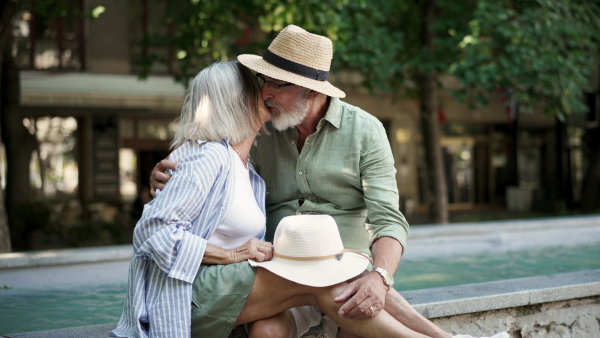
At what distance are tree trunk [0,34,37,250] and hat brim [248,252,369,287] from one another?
407 inches

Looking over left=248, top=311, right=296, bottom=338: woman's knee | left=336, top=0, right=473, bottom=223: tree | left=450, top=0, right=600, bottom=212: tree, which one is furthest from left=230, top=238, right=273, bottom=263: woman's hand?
left=450, top=0, right=600, bottom=212: tree

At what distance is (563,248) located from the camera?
9180 mm

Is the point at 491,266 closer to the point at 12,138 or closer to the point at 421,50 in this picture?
the point at 421,50

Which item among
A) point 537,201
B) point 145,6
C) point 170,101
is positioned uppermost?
point 145,6

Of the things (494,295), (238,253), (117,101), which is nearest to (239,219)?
(238,253)

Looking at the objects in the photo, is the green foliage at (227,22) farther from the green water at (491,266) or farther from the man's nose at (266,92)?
the man's nose at (266,92)

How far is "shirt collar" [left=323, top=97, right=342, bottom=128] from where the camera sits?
3.86 m

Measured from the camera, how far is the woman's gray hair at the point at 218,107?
335 cm

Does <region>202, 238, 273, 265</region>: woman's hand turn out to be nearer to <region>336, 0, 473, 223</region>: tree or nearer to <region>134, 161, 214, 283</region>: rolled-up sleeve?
<region>134, 161, 214, 283</region>: rolled-up sleeve

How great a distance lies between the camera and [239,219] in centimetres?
330

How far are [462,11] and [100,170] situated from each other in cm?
1095

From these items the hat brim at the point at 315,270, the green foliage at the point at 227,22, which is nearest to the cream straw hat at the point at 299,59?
the hat brim at the point at 315,270

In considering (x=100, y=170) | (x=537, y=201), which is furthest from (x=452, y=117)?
(x=100, y=170)

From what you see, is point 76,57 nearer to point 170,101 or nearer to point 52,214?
point 170,101
